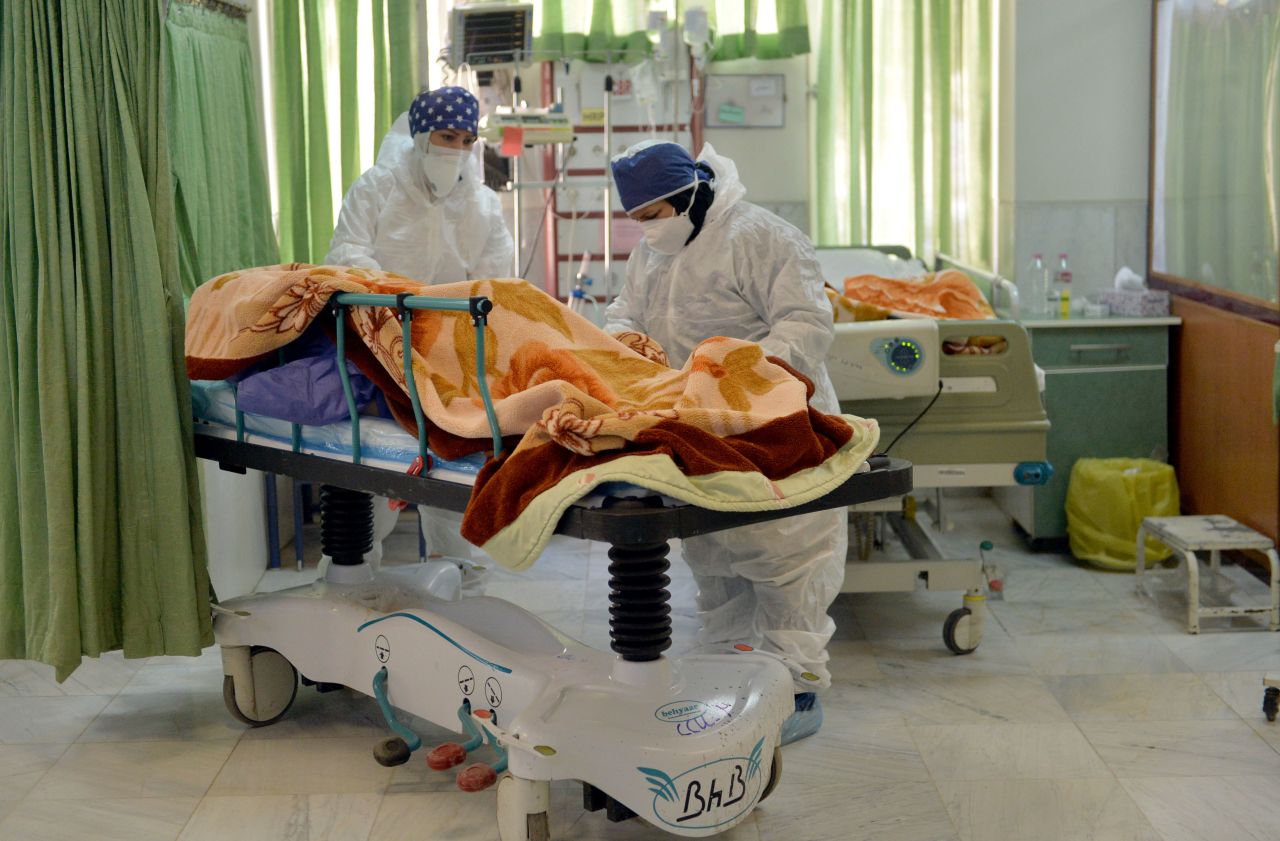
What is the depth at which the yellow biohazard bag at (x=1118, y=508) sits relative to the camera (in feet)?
16.2

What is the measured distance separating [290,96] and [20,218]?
6.44ft

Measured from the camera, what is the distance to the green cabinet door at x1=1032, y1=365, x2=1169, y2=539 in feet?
16.8

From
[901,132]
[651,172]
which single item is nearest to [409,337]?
[651,172]

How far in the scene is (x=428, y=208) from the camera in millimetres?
4391

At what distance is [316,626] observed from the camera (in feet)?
11.4

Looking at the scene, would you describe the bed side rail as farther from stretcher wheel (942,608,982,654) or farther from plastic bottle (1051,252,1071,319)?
plastic bottle (1051,252,1071,319)

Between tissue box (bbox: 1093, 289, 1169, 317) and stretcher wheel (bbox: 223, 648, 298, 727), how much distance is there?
3337mm

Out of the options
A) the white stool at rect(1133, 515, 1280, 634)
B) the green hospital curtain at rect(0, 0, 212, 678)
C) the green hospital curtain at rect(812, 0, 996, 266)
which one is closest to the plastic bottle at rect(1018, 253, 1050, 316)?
the green hospital curtain at rect(812, 0, 996, 266)

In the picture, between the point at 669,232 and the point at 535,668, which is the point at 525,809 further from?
the point at 669,232

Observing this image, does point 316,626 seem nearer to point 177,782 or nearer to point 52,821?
point 177,782

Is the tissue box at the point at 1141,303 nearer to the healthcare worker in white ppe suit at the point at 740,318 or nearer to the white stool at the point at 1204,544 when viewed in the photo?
the white stool at the point at 1204,544

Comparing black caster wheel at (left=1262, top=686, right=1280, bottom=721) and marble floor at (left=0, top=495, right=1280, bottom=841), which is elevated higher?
black caster wheel at (left=1262, top=686, right=1280, bottom=721)

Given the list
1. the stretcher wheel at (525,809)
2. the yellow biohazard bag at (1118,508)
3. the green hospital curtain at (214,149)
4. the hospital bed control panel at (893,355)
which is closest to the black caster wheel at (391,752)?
the stretcher wheel at (525,809)

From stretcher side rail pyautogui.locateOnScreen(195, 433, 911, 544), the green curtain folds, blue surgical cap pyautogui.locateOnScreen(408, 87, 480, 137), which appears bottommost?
stretcher side rail pyautogui.locateOnScreen(195, 433, 911, 544)
